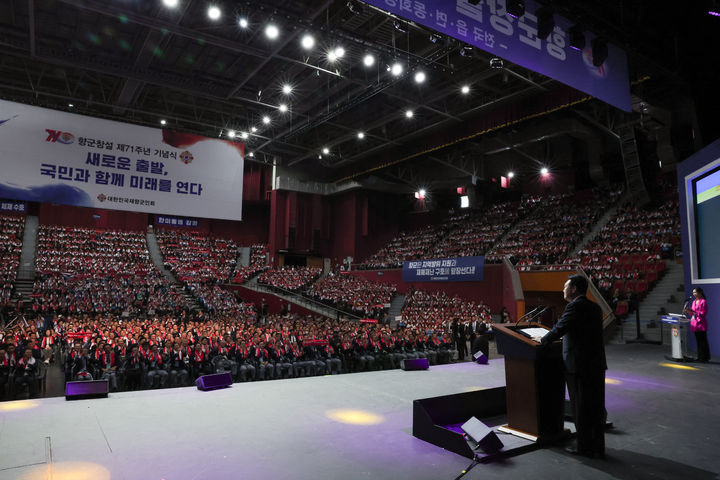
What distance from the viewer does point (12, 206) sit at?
2489cm

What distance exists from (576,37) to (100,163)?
1217 cm

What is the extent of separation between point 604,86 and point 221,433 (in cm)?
814

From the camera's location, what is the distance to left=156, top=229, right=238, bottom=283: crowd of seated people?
25886 mm

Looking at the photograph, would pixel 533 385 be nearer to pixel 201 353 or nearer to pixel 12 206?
pixel 201 353

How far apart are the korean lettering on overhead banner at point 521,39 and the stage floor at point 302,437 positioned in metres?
4.82

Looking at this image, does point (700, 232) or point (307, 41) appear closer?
point (700, 232)

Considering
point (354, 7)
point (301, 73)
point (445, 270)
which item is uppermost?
point (301, 73)

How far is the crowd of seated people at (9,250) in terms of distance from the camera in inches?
730

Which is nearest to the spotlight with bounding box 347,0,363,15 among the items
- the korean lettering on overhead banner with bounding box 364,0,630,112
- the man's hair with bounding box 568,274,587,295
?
the korean lettering on overhead banner with bounding box 364,0,630,112

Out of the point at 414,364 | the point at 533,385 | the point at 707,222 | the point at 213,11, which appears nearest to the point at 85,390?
the point at 414,364

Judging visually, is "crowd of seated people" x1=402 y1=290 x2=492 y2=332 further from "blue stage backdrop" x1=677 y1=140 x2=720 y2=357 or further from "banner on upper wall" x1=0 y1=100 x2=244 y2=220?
"banner on upper wall" x1=0 y1=100 x2=244 y2=220

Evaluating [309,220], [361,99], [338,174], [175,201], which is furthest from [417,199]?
[175,201]

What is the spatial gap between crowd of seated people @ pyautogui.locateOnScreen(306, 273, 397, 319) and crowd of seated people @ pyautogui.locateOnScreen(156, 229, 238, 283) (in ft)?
21.3

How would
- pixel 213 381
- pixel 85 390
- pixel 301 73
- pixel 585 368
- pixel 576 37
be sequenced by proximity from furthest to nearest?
pixel 301 73 < pixel 576 37 < pixel 213 381 < pixel 85 390 < pixel 585 368
